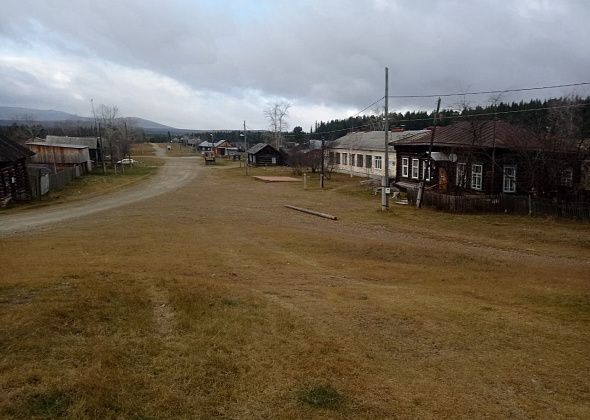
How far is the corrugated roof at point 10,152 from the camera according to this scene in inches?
1188

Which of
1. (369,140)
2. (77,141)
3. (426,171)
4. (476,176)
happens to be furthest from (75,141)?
(476,176)

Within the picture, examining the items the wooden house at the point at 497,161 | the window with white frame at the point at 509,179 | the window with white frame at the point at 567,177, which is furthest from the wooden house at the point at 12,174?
the window with white frame at the point at 567,177

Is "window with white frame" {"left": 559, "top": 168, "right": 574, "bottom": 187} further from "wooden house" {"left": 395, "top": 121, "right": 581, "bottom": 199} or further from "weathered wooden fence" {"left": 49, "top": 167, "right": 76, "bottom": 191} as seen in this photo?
"weathered wooden fence" {"left": 49, "top": 167, "right": 76, "bottom": 191}

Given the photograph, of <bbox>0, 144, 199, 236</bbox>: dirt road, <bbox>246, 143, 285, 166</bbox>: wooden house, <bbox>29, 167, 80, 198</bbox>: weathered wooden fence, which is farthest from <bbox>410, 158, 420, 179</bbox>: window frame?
<bbox>246, 143, 285, 166</bbox>: wooden house

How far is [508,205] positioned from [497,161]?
5.32 metres

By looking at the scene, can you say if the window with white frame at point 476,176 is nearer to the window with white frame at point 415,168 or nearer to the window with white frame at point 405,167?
the window with white frame at point 415,168

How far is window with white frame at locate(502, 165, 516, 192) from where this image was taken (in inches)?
1169

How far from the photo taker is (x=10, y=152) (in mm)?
31641

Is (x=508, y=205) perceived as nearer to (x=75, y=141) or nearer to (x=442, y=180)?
(x=442, y=180)

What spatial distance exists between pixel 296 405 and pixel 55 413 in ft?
8.51

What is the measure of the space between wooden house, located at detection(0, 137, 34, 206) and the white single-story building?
102ft

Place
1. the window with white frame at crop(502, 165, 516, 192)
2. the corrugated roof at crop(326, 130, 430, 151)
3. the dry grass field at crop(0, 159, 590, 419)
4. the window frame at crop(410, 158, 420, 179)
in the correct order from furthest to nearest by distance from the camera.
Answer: the corrugated roof at crop(326, 130, 430, 151) → the window frame at crop(410, 158, 420, 179) → the window with white frame at crop(502, 165, 516, 192) → the dry grass field at crop(0, 159, 590, 419)

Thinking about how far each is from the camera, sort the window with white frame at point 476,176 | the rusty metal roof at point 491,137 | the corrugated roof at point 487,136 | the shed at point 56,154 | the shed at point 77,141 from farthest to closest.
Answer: the shed at point 77,141
the shed at point 56,154
the window with white frame at point 476,176
the corrugated roof at point 487,136
the rusty metal roof at point 491,137

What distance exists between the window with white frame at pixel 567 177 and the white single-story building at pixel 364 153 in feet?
58.4
